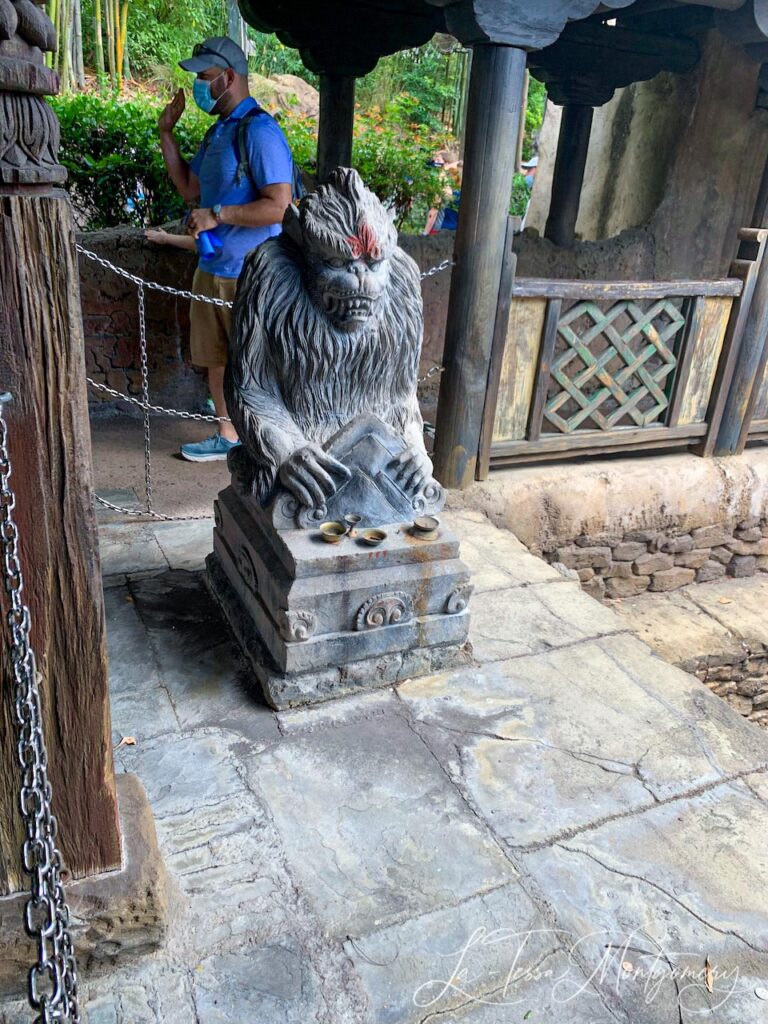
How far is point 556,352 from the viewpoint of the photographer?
4906 mm

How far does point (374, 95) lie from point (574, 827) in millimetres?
15745

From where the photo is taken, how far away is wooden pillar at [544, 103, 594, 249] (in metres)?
7.27

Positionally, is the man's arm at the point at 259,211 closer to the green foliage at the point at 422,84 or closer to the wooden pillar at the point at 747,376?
the wooden pillar at the point at 747,376

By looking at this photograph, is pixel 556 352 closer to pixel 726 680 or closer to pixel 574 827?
pixel 726 680

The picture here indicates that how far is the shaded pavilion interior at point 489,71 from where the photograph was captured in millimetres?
3863

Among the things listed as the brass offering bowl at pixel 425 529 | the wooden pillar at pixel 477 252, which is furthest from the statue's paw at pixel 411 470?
the wooden pillar at pixel 477 252

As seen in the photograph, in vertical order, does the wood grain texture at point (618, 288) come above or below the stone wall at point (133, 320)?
above

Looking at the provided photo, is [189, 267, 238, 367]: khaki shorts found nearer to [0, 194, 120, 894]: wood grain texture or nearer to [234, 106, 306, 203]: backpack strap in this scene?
[234, 106, 306, 203]: backpack strap

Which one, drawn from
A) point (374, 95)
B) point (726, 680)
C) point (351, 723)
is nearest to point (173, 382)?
point (351, 723)

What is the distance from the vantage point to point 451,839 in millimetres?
2318

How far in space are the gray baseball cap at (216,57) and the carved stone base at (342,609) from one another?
2.52 m

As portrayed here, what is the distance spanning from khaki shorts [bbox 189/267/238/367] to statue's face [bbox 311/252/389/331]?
72.3 inches

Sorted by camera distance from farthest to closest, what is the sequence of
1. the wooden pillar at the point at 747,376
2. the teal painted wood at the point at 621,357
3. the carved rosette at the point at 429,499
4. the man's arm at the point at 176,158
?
the wooden pillar at the point at 747,376, the man's arm at the point at 176,158, the teal painted wood at the point at 621,357, the carved rosette at the point at 429,499

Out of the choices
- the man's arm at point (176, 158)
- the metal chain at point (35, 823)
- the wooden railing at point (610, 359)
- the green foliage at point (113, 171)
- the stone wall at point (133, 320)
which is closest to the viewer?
the metal chain at point (35, 823)
